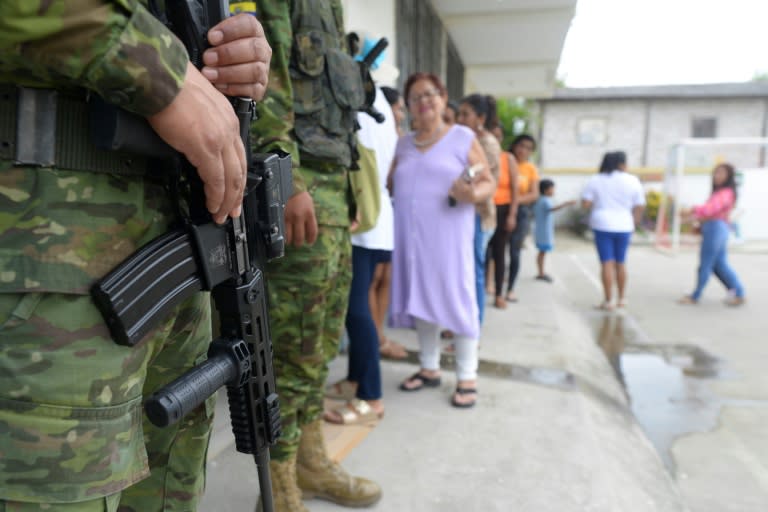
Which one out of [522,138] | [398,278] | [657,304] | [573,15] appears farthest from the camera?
[573,15]

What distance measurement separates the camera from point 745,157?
58.7ft

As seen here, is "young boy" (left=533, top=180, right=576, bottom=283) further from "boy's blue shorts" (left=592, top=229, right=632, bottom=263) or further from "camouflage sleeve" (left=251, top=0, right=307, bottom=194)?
"camouflage sleeve" (left=251, top=0, right=307, bottom=194)

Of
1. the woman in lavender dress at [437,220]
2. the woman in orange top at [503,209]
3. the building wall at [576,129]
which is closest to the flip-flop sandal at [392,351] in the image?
the woman in lavender dress at [437,220]

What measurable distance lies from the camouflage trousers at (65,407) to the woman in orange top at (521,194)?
529 centimetres

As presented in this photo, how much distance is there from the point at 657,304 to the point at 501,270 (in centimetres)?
228

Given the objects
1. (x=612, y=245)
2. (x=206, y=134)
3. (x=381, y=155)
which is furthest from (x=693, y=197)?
(x=206, y=134)

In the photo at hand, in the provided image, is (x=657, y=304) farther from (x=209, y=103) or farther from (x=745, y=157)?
(x=745, y=157)

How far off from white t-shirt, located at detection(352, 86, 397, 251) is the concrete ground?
82 centimetres

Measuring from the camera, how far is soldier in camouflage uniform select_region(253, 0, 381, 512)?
65.1 inches

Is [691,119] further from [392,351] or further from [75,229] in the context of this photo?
[75,229]

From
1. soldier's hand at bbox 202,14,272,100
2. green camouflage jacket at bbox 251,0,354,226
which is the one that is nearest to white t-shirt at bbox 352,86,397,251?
green camouflage jacket at bbox 251,0,354,226

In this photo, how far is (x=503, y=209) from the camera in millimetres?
5172

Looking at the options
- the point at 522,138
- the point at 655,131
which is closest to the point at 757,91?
the point at 655,131

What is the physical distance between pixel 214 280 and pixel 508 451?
183 cm
